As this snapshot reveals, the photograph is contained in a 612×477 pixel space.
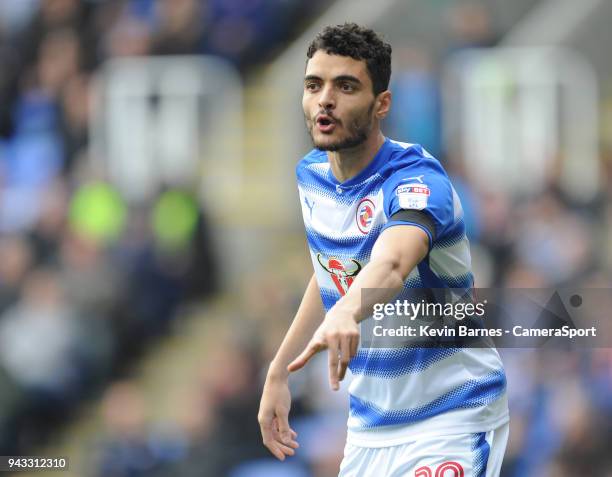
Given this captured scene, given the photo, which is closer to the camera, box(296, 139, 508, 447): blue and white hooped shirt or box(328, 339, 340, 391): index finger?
box(328, 339, 340, 391): index finger

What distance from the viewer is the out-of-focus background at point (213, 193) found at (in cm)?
1052

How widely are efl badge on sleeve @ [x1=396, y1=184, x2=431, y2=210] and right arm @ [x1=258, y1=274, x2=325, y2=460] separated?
2.95 feet

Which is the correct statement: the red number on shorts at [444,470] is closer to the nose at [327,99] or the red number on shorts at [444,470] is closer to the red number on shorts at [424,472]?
the red number on shorts at [424,472]

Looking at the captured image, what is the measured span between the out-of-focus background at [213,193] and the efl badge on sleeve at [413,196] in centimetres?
452

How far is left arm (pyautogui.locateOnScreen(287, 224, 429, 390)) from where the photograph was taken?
4316 millimetres

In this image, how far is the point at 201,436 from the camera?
10164 millimetres

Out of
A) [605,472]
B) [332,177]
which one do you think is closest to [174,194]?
[605,472]

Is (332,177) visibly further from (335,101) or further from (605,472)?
(605,472)

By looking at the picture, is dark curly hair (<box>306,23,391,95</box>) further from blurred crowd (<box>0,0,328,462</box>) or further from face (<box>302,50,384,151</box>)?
blurred crowd (<box>0,0,328,462</box>)

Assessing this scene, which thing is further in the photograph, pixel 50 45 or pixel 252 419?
pixel 50 45

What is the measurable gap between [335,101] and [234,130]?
836 cm

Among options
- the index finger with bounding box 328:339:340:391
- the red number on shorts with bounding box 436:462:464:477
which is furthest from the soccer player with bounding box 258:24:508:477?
the index finger with bounding box 328:339:340:391

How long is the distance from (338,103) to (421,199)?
0.56 metres

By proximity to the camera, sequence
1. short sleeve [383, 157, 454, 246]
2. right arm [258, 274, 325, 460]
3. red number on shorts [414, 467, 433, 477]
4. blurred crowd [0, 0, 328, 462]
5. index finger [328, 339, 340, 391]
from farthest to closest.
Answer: blurred crowd [0, 0, 328, 462], right arm [258, 274, 325, 460], red number on shorts [414, 467, 433, 477], short sleeve [383, 157, 454, 246], index finger [328, 339, 340, 391]
